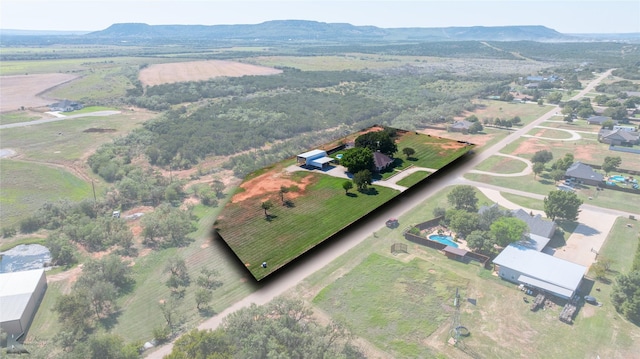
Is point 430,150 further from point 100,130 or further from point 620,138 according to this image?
point 100,130

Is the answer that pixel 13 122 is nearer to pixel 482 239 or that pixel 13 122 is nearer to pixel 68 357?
pixel 68 357

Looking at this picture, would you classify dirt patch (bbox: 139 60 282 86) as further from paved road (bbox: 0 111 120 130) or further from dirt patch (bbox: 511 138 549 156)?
dirt patch (bbox: 511 138 549 156)

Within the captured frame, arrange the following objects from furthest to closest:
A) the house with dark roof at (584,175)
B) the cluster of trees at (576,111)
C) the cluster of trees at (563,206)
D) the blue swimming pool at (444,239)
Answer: the cluster of trees at (576,111) → the house with dark roof at (584,175) → the cluster of trees at (563,206) → the blue swimming pool at (444,239)

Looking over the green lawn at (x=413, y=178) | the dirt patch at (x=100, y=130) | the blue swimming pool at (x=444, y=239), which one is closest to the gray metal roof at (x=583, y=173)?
the blue swimming pool at (x=444, y=239)

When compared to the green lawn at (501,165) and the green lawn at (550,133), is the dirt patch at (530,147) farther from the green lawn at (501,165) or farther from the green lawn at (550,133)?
the green lawn at (550,133)

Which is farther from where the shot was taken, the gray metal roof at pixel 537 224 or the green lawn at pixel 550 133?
the green lawn at pixel 550 133
